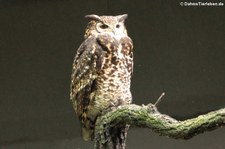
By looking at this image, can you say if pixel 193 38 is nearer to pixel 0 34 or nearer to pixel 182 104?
pixel 182 104

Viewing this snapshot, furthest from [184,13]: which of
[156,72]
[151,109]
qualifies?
[151,109]

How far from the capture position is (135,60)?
11.9 ft

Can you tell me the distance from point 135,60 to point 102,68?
972mm

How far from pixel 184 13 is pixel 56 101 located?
75cm

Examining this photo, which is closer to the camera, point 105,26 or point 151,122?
point 151,122

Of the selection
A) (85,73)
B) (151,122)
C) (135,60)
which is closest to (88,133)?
(85,73)

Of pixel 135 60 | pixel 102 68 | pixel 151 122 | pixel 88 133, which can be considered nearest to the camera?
pixel 151 122

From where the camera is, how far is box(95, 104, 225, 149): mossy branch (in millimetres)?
2068

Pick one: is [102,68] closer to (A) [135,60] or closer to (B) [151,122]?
(B) [151,122]

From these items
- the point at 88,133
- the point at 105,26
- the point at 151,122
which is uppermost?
the point at 105,26

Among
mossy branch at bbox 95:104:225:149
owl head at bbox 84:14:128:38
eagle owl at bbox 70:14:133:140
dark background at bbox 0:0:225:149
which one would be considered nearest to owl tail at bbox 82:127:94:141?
eagle owl at bbox 70:14:133:140

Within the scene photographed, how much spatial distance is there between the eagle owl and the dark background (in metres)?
0.77

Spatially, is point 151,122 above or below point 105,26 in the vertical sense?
below

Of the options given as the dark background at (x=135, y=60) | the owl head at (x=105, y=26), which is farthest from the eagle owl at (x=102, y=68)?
the dark background at (x=135, y=60)
